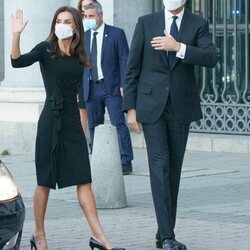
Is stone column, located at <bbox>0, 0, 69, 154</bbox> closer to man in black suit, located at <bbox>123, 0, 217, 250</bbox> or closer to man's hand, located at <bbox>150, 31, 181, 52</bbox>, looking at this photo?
man in black suit, located at <bbox>123, 0, 217, 250</bbox>

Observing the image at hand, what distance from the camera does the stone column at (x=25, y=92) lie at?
16.1 meters

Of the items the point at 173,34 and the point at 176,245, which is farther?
the point at 173,34

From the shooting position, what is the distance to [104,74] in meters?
13.0

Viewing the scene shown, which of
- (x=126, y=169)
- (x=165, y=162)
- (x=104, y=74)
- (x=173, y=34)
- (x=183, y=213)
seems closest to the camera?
(x=165, y=162)

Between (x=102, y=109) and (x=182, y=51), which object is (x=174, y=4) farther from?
(x=102, y=109)

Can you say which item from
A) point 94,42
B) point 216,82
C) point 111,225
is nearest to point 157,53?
point 111,225

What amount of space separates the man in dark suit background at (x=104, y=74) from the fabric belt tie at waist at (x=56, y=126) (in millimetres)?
4540

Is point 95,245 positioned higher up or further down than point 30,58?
further down

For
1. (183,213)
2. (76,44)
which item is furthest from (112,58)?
(76,44)

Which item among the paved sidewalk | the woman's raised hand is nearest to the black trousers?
the paved sidewalk

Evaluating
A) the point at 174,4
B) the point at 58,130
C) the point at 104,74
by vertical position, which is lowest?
the point at 58,130

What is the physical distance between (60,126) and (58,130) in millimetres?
33

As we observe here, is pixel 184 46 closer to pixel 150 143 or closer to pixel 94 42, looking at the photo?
pixel 150 143

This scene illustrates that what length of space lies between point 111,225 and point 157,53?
183 cm
